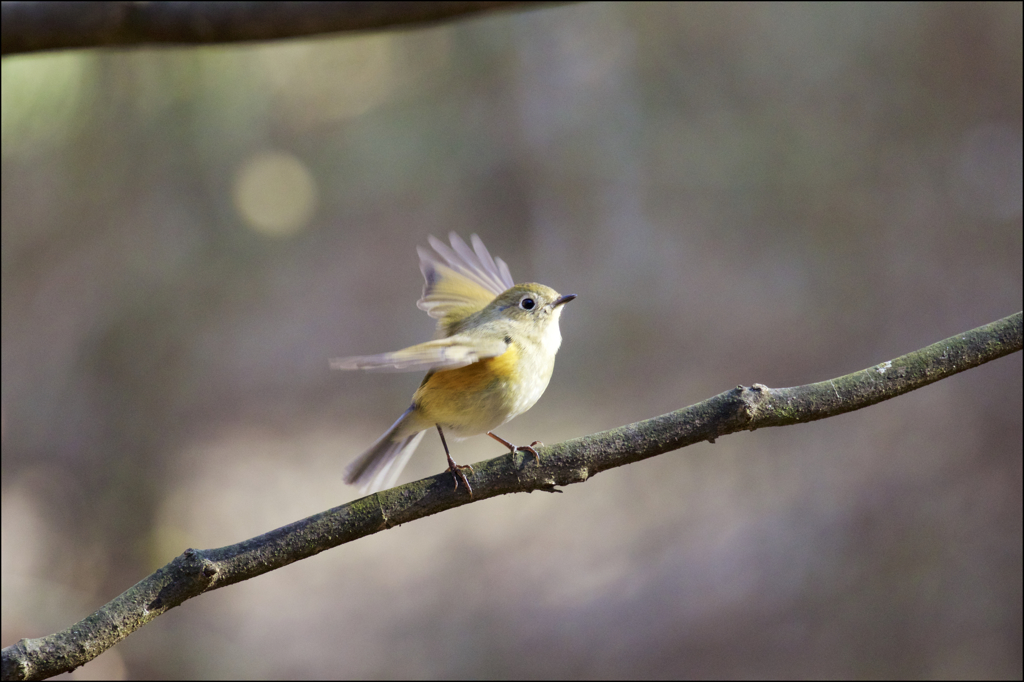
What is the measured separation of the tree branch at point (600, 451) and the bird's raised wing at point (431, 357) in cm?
26

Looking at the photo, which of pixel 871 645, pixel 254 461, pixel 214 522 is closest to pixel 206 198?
pixel 254 461

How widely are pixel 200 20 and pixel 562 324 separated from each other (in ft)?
13.5

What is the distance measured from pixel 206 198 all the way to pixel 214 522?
2.50m

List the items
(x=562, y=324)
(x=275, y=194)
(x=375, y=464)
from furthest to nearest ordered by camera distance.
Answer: (x=275, y=194), (x=562, y=324), (x=375, y=464)

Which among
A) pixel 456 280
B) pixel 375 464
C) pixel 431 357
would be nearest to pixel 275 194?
pixel 456 280

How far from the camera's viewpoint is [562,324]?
646 cm

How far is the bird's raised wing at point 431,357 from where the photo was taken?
1.41 meters

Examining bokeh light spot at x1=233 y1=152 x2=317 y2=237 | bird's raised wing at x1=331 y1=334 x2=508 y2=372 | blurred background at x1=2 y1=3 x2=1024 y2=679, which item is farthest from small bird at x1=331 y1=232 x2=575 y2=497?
bokeh light spot at x1=233 y1=152 x2=317 y2=237

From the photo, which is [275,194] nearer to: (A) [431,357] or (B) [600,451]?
(A) [431,357]

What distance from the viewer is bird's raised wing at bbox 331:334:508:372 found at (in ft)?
4.62

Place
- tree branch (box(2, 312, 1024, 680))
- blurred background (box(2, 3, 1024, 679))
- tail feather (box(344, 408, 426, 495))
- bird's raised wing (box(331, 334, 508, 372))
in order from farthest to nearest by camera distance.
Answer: blurred background (box(2, 3, 1024, 679)) → tail feather (box(344, 408, 426, 495)) → tree branch (box(2, 312, 1024, 680)) → bird's raised wing (box(331, 334, 508, 372))

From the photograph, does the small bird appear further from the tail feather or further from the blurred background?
the blurred background

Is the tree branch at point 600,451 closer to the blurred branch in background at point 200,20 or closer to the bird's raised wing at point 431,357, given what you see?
the bird's raised wing at point 431,357

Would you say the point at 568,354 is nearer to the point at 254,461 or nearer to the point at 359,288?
the point at 359,288
